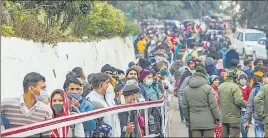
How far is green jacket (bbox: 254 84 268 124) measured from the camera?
10836 millimetres

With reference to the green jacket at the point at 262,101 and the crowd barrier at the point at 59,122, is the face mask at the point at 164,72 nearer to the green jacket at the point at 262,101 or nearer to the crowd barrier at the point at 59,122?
the green jacket at the point at 262,101

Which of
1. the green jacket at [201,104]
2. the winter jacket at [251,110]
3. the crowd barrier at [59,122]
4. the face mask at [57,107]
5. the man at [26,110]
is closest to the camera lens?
the crowd barrier at [59,122]

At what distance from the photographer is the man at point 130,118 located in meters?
8.02

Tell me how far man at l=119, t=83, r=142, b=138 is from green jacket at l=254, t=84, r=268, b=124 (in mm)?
2481

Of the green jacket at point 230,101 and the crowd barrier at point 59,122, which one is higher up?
the crowd barrier at point 59,122

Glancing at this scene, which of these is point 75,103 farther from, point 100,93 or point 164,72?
point 164,72

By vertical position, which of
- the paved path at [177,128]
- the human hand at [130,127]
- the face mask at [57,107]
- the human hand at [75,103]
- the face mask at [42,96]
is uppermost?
the face mask at [42,96]

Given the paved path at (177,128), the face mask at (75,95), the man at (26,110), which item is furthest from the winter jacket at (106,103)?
the paved path at (177,128)

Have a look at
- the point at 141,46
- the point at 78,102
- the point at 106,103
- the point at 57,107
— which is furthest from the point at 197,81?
the point at 141,46

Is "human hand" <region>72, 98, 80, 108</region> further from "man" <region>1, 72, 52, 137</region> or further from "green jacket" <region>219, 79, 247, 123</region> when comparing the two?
"green jacket" <region>219, 79, 247, 123</region>

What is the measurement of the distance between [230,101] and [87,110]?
4446 millimetres

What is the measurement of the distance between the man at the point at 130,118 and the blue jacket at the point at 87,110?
0.53m

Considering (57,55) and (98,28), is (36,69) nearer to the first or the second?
(57,55)

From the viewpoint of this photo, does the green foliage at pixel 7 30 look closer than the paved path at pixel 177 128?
Yes
